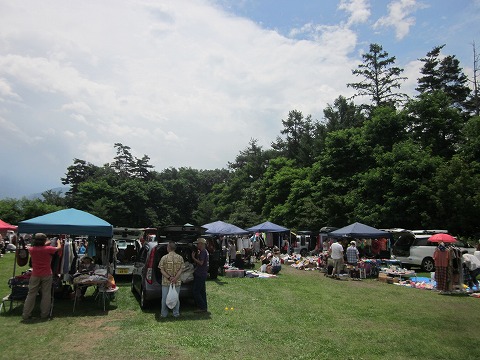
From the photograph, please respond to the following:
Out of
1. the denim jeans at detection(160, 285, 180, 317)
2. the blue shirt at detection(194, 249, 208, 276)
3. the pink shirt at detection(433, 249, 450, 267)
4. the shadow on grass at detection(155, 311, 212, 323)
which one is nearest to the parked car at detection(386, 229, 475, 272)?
the pink shirt at detection(433, 249, 450, 267)

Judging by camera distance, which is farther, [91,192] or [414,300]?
[91,192]

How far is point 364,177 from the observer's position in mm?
32688

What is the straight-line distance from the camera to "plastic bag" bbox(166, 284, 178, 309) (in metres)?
8.67

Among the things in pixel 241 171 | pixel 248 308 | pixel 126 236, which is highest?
pixel 241 171

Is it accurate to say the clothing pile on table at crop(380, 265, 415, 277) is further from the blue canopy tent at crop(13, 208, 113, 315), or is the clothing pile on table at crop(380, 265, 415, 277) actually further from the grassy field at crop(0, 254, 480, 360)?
the blue canopy tent at crop(13, 208, 113, 315)

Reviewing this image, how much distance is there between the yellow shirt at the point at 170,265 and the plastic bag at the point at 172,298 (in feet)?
0.47

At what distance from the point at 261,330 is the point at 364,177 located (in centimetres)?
2710

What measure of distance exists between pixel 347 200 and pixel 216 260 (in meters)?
20.5

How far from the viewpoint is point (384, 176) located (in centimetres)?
2992

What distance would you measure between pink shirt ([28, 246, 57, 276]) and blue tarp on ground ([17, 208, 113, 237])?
0.93m

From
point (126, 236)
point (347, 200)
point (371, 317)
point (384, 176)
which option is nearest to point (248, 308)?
point (371, 317)

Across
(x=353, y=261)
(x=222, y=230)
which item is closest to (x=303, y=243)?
(x=222, y=230)

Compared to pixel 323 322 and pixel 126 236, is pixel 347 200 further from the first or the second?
pixel 323 322

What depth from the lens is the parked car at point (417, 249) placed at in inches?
747
